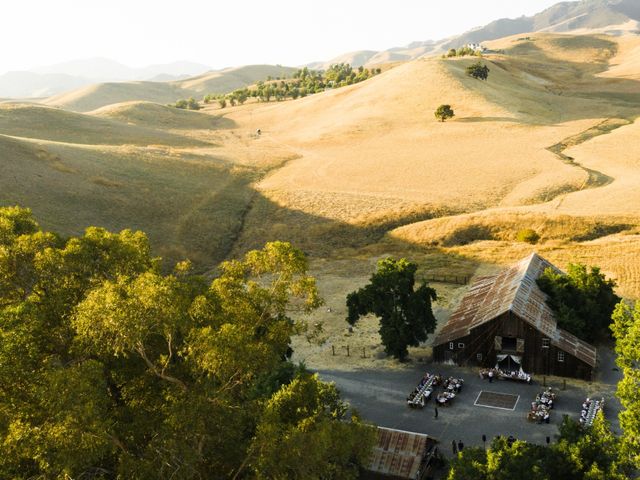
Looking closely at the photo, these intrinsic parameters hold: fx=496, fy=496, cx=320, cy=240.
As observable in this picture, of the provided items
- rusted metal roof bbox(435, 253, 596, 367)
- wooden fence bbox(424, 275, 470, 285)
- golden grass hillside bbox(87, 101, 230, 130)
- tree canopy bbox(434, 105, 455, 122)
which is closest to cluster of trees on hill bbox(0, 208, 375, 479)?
rusted metal roof bbox(435, 253, 596, 367)

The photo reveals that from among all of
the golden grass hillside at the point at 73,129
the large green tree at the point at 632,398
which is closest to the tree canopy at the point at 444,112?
the golden grass hillside at the point at 73,129

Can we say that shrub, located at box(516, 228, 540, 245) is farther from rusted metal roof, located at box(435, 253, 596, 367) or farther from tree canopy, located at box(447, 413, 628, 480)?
tree canopy, located at box(447, 413, 628, 480)

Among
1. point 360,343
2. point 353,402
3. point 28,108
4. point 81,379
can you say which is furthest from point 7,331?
point 28,108

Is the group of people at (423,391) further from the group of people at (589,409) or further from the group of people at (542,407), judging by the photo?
the group of people at (589,409)

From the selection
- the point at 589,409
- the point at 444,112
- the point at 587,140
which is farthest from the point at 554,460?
the point at 444,112

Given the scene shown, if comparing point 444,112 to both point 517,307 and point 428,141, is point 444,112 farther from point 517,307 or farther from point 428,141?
point 517,307
